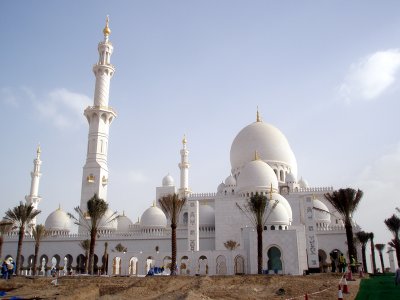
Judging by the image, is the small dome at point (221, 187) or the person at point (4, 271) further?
the small dome at point (221, 187)

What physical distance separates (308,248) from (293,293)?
62.4ft

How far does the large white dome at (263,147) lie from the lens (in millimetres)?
46531

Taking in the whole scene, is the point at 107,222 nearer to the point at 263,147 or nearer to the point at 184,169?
the point at 184,169

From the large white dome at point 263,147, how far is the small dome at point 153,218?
10.1 metres

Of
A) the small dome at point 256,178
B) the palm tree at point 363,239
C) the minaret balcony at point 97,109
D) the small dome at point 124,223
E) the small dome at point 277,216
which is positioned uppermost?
the minaret balcony at point 97,109

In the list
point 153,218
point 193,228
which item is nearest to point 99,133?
point 153,218

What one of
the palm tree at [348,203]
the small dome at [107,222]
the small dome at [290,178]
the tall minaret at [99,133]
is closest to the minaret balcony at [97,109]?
the tall minaret at [99,133]

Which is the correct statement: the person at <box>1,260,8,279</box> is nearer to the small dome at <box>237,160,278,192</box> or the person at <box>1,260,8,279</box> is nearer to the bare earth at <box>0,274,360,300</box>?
the bare earth at <box>0,274,360,300</box>

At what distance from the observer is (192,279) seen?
24.2 m

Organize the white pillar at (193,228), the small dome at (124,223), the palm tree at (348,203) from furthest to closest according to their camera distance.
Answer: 1. the small dome at (124,223)
2. the white pillar at (193,228)
3. the palm tree at (348,203)

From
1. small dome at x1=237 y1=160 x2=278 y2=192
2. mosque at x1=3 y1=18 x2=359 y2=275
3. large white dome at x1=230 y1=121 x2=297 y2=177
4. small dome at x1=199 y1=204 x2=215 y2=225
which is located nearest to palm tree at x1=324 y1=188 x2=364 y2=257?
mosque at x1=3 y1=18 x2=359 y2=275

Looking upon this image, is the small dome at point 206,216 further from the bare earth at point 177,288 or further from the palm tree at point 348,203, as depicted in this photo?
the bare earth at point 177,288

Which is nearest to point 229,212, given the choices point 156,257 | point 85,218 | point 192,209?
point 192,209

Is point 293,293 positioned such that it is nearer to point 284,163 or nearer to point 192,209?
point 192,209
